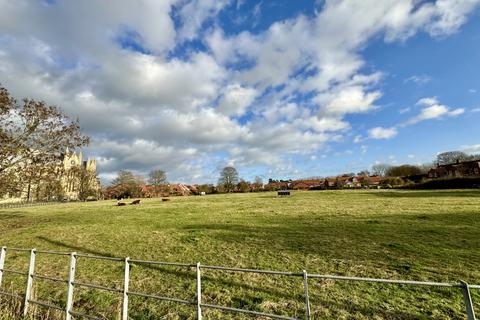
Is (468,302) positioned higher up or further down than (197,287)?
higher up

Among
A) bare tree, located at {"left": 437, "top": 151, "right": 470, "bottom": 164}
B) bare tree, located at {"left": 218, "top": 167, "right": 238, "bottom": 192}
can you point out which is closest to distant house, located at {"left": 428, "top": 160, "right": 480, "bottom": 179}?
bare tree, located at {"left": 437, "top": 151, "right": 470, "bottom": 164}

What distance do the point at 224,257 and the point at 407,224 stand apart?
1131 centimetres

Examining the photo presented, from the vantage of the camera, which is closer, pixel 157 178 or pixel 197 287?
pixel 197 287

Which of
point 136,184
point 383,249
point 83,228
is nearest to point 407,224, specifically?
point 383,249

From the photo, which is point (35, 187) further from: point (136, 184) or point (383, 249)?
point (136, 184)

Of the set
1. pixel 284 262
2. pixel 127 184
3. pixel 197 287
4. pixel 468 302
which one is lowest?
pixel 284 262

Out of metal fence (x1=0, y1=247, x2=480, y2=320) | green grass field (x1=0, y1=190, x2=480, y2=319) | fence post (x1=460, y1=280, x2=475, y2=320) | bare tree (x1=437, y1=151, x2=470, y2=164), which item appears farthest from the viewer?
bare tree (x1=437, y1=151, x2=470, y2=164)

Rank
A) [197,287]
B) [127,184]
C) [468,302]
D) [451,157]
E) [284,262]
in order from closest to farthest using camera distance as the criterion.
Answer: [468,302], [197,287], [284,262], [127,184], [451,157]

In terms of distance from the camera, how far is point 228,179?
338ft

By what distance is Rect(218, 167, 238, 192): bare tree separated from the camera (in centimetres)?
9739

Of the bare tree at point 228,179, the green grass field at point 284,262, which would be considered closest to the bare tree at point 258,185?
the bare tree at point 228,179

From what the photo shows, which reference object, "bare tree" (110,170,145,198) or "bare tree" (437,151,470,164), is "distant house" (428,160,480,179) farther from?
"bare tree" (110,170,145,198)

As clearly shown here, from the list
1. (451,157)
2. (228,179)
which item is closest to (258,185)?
(228,179)

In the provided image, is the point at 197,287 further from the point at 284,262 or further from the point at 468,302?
the point at 284,262
